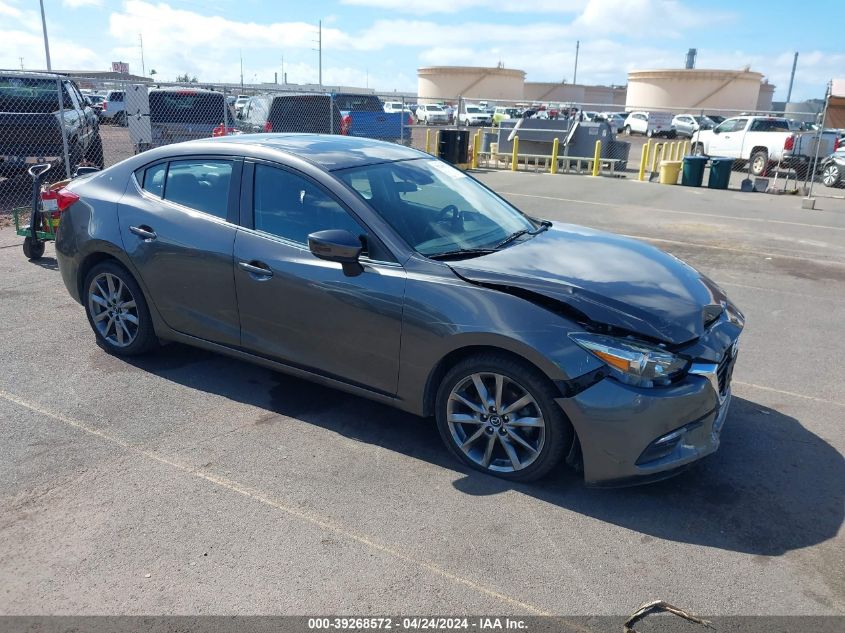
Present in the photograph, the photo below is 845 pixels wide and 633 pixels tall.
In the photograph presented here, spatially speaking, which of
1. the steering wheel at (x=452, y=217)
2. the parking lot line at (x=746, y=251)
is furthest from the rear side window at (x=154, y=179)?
the parking lot line at (x=746, y=251)

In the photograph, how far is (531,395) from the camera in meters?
3.49

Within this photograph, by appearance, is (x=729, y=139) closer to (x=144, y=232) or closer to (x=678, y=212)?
(x=678, y=212)

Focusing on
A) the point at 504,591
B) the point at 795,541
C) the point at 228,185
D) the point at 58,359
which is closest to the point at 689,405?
the point at 795,541

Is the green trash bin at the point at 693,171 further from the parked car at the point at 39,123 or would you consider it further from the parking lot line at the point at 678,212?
the parked car at the point at 39,123

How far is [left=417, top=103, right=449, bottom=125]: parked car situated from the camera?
48062 millimetres

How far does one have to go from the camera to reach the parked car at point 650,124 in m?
43.4

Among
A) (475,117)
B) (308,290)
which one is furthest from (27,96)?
(475,117)

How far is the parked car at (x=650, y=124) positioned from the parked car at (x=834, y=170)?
75.1ft

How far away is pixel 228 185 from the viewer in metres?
4.49

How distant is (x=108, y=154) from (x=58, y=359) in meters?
16.8

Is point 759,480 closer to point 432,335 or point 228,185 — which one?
point 432,335

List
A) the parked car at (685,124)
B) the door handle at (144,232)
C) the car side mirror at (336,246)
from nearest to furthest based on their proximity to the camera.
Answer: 1. the car side mirror at (336,246)
2. the door handle at (144,232)
3. the parked car at (685,124)

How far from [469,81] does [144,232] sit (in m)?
Result: 79.2

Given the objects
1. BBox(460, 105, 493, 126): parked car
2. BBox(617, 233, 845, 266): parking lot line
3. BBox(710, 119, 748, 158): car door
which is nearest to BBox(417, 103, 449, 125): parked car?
BBox(460, 105, 493, 126): parked car
